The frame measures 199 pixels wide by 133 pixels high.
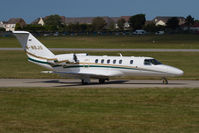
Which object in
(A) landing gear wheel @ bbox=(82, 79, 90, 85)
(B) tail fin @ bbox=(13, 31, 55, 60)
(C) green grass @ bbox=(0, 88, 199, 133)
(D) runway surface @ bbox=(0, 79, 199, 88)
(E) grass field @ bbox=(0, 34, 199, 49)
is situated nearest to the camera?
(C) green grass @ bbox=(0, 88, 199, 133)

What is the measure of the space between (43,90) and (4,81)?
8.10 m

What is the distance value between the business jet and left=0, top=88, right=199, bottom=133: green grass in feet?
12.4

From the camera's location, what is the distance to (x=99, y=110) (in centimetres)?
2148

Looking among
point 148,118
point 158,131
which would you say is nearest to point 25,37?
point 148,118

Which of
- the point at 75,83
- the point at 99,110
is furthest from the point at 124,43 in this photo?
the point at 99,110

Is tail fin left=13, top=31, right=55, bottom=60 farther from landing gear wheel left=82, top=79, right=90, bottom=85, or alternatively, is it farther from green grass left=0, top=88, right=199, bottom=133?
green grass left=0, top=88, right=199, bottom=133

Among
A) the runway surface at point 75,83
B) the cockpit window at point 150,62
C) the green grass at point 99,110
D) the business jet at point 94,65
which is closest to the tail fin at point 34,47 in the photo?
the business jet at point 94,65

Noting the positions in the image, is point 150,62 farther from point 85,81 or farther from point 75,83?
point 75,83

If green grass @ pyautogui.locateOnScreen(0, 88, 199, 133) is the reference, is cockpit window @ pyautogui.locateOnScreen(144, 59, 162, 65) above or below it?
above

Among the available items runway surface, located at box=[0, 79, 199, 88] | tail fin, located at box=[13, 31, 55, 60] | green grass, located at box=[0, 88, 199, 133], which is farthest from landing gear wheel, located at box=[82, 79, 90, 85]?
green grass, located at box=[0, 88, 199, 133]

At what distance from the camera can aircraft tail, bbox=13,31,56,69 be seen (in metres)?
35.2

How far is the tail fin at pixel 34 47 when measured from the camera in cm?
3522

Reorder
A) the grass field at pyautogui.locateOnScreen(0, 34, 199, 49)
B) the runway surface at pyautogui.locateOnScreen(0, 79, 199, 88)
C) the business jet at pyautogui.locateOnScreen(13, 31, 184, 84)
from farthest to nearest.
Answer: the grass field at pyautogui.locateOnScreen(0, 34, 199, 49) → the runway surface at pyautogui.locateOnScreen(0, 79, 199, 88) → the business jet at pyautogui.locateOnScreen(13, 31, 184, 84)

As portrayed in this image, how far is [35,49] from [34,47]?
0.19 metres
